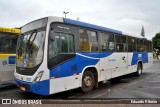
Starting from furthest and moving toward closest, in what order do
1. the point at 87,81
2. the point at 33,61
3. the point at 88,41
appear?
1. the point at 88,41
2. the point at 87,81
3. the point at 33,61

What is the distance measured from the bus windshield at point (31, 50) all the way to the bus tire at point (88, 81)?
8.17ft

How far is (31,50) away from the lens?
7754 mm

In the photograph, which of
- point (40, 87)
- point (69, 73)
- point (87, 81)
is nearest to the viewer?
point (40, 87)

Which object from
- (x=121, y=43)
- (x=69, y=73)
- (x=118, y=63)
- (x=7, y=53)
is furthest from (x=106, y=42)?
(x=7, y=53)

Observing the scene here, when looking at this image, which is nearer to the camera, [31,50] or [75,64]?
[31,50]

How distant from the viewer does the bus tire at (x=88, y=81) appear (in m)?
9.20

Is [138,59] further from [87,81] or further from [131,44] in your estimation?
[87,81]

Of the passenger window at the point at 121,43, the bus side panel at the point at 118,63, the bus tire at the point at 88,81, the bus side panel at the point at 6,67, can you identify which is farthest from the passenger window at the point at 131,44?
the bus side panel at the point at 6,67

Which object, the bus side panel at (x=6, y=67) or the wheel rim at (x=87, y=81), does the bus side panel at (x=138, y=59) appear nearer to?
the wheel rim at (x=87, y=81)

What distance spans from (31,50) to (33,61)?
45cm

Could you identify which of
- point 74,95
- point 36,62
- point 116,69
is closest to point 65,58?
point 36,62

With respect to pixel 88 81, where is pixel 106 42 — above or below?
above

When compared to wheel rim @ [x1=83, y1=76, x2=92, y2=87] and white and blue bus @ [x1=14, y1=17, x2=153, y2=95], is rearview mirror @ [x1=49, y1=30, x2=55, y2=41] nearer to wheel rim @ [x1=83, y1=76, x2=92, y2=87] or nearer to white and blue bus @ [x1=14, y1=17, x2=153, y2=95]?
white and blue bus @ [x1=14, y1=17, x2=153, y2=95]

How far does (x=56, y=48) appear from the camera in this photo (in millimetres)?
7762
